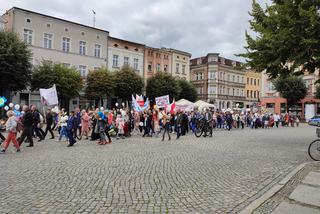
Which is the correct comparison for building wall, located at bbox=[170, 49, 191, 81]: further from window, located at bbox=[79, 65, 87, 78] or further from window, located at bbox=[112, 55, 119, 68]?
window, located at bbox=[79, 65, 87, 78]

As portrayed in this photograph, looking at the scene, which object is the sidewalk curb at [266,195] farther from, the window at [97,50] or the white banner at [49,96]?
the window at [97,50]

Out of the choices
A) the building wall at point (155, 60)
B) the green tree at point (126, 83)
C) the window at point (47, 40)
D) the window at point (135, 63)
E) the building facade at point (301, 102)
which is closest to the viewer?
the window at point (47, 40)

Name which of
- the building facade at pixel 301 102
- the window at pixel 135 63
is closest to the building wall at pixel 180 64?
the window at pixel 135 63

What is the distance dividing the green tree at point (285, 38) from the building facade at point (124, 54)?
32506 mm

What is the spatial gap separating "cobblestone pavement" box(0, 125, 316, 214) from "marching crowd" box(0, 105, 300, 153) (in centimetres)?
192

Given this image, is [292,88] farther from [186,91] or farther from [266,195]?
[266,195]

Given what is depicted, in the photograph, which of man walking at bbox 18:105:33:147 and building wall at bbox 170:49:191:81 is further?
building wall at bbox 170:49:191:81

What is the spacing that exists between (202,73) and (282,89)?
22.2 m

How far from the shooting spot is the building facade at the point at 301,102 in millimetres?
50938

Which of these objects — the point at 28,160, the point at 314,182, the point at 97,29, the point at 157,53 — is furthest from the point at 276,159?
the point at 157,53

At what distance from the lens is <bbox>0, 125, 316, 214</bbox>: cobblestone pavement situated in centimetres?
513

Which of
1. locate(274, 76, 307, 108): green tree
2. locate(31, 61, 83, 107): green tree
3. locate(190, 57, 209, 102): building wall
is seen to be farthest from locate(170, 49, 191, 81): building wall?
locate(31, 61, 83, 107): green tree

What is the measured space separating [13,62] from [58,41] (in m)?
11.3

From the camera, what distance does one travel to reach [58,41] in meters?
37.8
